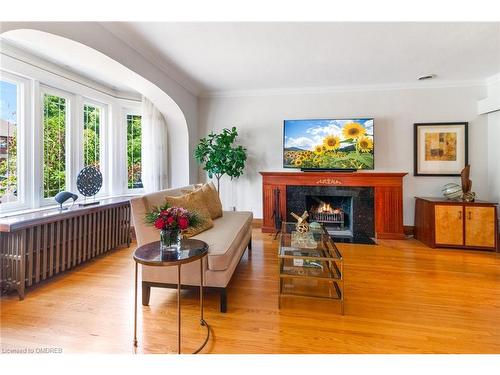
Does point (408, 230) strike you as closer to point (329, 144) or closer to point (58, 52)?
point (329, 144)

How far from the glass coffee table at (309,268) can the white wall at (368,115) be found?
234 cm

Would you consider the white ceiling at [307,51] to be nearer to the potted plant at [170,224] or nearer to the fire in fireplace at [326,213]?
the potted plant at [170,224]

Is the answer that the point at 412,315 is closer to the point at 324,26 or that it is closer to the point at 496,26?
the point at 324,26

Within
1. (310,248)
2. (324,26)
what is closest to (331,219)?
(310,248)

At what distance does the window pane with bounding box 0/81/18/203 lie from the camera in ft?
8.83

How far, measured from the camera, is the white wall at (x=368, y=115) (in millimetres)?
4035

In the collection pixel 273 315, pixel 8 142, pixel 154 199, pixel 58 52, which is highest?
pixel 58 52

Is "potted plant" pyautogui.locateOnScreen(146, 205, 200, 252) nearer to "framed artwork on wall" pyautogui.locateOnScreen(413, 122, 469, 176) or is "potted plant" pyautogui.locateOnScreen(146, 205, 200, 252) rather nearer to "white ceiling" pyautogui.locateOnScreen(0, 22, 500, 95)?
"white ceiling" pyautogui.locateOnScreen(0, 22, 500, 95)

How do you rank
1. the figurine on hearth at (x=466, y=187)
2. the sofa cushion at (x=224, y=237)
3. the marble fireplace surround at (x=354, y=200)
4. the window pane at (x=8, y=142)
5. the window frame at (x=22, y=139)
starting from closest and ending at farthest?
1. the sofa cushion at (x=224, y=237)
2. the window pane at (x=8, y=142)
3. the window frame at (x=22, y=139)
4. the figurine on hearth at (x=466, y=187)
5. the marble fireplace surround at (x=354, y=200)

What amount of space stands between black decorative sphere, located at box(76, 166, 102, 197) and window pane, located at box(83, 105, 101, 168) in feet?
2.15

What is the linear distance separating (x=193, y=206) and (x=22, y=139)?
2.21m

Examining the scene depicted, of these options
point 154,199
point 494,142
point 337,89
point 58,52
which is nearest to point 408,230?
point 494,142

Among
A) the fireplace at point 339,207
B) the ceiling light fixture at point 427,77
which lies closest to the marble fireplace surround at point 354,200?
the fireplace at point 339,207

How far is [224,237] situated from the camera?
2312mm
